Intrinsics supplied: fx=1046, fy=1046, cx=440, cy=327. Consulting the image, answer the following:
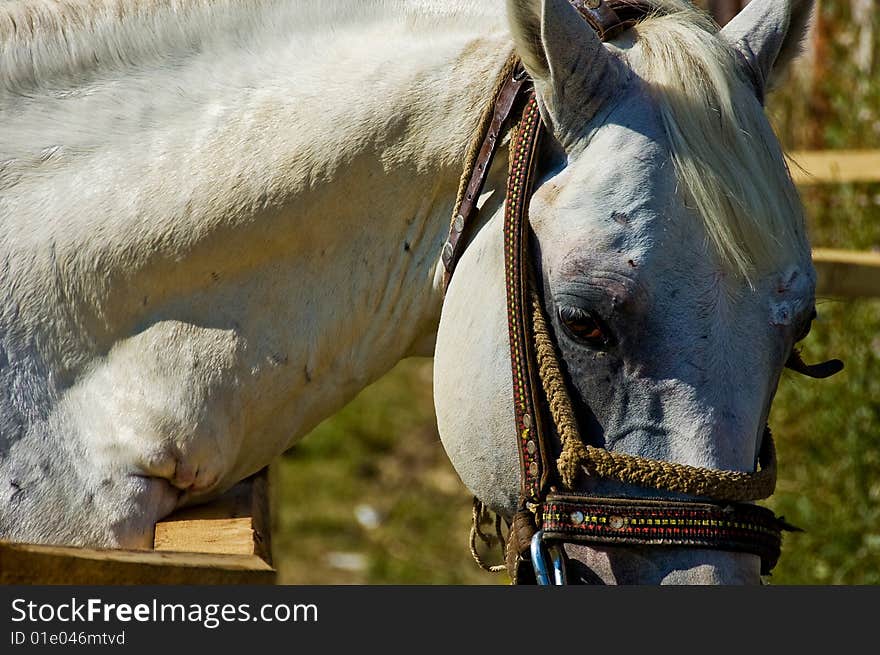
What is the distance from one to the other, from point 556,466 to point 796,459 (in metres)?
3.03

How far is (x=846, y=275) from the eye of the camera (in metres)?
3.22

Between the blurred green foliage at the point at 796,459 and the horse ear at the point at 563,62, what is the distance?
5.75 feet

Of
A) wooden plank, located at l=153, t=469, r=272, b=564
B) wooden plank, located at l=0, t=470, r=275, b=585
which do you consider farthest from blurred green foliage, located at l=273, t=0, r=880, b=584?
wooden plank, located at l=0, t=470, r=275, b=585

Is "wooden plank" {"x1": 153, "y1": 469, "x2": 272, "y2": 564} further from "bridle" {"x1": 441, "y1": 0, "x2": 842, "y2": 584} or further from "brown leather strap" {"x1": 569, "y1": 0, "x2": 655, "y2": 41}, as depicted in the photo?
"brown leather strap" {"x1": 569, "y1": 0, "x2": 655, "y2": 41}

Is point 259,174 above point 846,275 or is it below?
above

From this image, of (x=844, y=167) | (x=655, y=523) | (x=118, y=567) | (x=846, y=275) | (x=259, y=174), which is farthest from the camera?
(x=844, y=167)

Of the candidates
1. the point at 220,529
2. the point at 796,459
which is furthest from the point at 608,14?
the point at 796,459

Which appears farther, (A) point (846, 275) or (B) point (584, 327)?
(A) point (846, 275)

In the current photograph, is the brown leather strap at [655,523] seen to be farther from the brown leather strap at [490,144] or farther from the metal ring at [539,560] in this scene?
the brown leather strap at [490,144]

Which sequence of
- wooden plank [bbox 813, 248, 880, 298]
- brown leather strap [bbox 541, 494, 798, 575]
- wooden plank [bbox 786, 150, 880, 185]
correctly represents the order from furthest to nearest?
wooden plank [bbox 786, 150, 880, 185] < wooden plank [bbox 813, 248, 880, 298] < brown leather strap [bbox 541, 494, 798, 575]

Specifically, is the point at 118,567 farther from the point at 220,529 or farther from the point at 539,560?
the point at 539,560

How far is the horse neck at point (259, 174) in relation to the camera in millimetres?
1801

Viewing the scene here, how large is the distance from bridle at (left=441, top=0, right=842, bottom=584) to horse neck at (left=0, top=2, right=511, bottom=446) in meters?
0.09

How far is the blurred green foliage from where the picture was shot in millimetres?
4043
